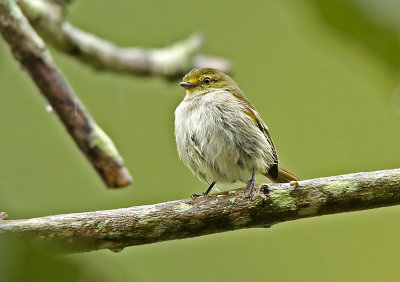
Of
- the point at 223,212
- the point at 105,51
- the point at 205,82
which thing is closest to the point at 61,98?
the point at 205,82

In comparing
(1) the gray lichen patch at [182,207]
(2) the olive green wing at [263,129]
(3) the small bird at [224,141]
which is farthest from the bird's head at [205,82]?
(1) the gray lichen patch at [182,207]

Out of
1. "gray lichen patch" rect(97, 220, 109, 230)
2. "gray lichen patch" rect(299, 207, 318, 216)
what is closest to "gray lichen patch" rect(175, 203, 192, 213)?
"gray lichen patch" rect(97, 220, 109, 230)

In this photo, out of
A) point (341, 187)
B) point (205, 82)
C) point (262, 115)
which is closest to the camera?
point (341, 187)

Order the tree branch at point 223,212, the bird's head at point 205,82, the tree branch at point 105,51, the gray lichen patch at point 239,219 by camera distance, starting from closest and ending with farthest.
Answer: the tree branch at point 223,212
the gray lichen patch at point 239,219
the bird's head at point 205,82
the tree branch at point 105,51

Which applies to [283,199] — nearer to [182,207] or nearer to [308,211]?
[308,211]

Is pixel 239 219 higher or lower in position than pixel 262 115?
lower

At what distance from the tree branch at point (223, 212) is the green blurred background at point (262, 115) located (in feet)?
8.38

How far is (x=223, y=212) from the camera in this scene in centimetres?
225

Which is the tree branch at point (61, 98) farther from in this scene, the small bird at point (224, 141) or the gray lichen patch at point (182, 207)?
the gray lichen patch at point (182, 207)

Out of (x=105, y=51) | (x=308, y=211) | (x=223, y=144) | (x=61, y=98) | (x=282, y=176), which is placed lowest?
(x=308, y=211)

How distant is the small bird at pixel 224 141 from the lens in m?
3.08

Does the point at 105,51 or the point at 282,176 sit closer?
the point at 282,176

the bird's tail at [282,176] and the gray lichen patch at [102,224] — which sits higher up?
the bird's tail at [282,176]

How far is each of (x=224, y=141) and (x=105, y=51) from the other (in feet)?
5.87
